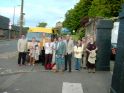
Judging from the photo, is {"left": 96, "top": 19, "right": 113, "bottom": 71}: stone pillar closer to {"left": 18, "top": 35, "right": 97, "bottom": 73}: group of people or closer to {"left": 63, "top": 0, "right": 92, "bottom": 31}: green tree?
{"left": 18, "top": 35, "right": 97, "bottom": 73}: group of people

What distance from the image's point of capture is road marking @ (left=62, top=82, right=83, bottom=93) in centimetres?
1490

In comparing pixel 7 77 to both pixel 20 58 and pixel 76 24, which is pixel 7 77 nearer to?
pixel 20 58

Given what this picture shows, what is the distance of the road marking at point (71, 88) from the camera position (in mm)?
14904

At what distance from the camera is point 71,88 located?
612 inches

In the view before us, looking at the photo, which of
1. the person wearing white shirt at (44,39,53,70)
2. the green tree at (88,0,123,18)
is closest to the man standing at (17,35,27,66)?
the person wearing white shirt at (44,39,53,70)

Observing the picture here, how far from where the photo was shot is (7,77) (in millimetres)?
18609

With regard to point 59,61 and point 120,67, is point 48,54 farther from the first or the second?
point 120,67

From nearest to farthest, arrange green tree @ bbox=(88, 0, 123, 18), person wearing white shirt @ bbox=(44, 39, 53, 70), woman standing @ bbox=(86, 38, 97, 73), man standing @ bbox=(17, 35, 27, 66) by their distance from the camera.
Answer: woman standing @ bbox=(86, 38, 97, 73) < person wearing white shirt @ bbox=(44, 39, 53, 70) < man standing @ bbox=(17, 35, 27, 66) < green tree @ bbox=(88, 0, 123, 18)

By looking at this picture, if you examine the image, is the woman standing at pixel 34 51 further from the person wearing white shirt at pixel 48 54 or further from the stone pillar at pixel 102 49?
the stone pillar at pixel 102 49

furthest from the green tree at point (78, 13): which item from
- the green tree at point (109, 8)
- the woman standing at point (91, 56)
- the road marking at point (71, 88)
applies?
the road marking at point (71, 88)

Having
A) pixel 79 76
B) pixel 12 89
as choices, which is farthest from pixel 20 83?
pixel 79 76

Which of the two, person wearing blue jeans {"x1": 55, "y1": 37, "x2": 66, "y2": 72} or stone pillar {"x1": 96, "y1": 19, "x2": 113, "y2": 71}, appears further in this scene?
stone pillar {"x1": 96, "y1": 19, "x2": 113, "y2": 71}

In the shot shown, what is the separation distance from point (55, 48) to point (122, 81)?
11214mm

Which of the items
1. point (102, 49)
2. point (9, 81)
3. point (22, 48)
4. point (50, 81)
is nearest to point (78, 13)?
point (22, 48)
